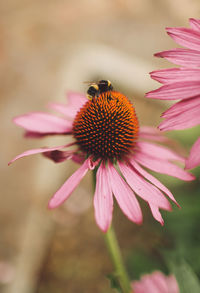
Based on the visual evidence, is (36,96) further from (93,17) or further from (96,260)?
(96,260)

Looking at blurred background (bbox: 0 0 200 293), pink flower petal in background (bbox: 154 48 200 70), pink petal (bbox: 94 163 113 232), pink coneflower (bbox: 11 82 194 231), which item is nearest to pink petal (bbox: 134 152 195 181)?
pink coneflower (bbox: 11 82 194 231)

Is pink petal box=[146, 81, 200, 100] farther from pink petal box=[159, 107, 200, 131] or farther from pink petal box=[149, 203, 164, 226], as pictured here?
pink petal box=[149, 203, 164, 226]

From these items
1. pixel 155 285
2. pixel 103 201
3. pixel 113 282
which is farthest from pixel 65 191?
pixel 155 285

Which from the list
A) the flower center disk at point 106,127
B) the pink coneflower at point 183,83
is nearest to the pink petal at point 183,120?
the pink coneflower at point 183,83

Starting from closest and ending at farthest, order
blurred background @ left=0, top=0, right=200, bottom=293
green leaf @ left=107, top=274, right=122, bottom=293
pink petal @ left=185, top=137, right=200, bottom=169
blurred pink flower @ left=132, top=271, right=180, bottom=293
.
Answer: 1. pink petal @ left=185, top=137, right=200, bottom=169
2. green leaf @ left=107, top=274, right=122, bottom=293
3. blurred pink flower @ left=132, top=271, right=180, bottom=293
4. blurred background @ left=0, top=0, right=200, bottom=293

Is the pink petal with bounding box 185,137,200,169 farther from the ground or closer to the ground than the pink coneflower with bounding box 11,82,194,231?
farther from the ground
